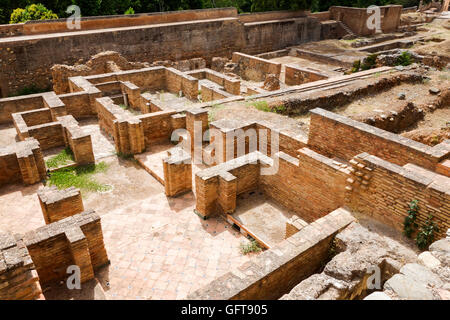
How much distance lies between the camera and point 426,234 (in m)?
5.07

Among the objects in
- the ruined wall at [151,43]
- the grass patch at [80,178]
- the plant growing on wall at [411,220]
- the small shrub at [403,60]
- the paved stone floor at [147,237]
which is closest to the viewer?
the plant growing on wall at [411,220]

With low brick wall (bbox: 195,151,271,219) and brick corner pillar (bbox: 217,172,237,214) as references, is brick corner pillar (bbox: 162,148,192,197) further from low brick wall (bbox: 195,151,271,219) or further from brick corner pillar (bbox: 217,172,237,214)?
brick corner pillar (bbox: 217,172,237,214)

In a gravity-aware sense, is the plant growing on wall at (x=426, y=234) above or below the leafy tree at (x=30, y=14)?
below

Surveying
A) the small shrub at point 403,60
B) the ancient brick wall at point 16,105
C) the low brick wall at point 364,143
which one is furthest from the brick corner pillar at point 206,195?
the small shrub at point 403,60

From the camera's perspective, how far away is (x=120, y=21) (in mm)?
17594

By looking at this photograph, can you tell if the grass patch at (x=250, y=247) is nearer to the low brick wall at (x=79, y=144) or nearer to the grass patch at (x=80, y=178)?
the grass patch at (x=80, y=178)

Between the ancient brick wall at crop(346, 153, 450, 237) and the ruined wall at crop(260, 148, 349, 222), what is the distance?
11.9 inches

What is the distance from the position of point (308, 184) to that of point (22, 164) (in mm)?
6397

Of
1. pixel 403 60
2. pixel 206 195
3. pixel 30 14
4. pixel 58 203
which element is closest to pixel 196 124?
pixel 206 195

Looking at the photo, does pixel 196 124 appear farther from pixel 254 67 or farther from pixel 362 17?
pixel 362 17

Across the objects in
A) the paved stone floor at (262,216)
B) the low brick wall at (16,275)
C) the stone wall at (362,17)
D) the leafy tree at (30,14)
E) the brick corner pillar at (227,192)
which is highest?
the leafy tree at (30,14)

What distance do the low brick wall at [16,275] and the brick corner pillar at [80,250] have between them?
2.75ft

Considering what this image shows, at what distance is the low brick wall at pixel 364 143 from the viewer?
20.9 feet

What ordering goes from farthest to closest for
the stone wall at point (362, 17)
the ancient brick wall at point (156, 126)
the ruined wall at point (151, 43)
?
the stone wall at point (362, 17), the ruined wall at point (151, 43), the ancient brick wall at point (156, 126)
